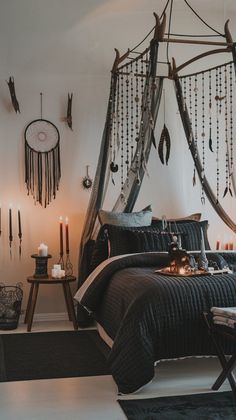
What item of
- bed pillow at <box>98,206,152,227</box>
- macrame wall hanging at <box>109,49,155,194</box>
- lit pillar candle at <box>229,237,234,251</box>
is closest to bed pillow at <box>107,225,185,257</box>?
bed pillow at <box>98,206,152,227</box>

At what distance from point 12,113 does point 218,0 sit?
2.34 meters

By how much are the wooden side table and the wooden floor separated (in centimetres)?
149

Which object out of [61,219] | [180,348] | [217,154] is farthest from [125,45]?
[180,348]

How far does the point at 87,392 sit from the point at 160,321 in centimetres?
63

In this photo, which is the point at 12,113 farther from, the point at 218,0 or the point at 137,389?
the point at 137,389

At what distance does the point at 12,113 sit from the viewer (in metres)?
5.52

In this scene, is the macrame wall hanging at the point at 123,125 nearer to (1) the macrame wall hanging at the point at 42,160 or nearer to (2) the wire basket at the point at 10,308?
(1) the macrame wall hanging at the point at 42,160

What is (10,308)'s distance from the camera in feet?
17.1

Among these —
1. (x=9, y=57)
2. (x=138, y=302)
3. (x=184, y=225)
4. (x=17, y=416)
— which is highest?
(x=9, y=57)

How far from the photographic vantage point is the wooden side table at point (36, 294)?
5113 millimetres

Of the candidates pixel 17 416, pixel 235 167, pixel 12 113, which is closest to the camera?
pixel 17 416

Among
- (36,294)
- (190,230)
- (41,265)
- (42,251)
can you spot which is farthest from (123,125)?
(36,294)

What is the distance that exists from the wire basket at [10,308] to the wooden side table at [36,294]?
107mm

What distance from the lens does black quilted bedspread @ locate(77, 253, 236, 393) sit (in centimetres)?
339
